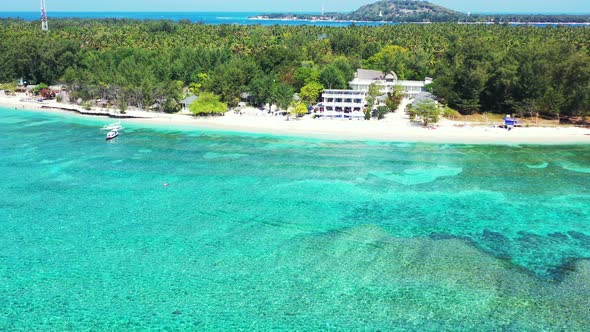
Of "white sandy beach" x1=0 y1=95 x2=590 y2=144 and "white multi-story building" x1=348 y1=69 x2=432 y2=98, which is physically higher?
"white multi-story building" x1=348 y1=69 x2=432 y2=98

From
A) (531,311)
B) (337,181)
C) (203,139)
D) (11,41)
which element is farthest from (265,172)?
(11,41)

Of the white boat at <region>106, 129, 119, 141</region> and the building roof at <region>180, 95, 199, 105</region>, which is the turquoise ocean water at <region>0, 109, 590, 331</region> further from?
the building roof at <region>180, 95, 199, 105</region>

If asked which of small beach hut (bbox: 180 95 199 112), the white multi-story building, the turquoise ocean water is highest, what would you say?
the white multi-story building

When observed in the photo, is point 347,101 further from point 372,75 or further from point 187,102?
point 187,102

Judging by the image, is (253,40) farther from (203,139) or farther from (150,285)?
(150,285)

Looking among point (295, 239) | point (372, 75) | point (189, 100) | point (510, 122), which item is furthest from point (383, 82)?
point (295, 239)

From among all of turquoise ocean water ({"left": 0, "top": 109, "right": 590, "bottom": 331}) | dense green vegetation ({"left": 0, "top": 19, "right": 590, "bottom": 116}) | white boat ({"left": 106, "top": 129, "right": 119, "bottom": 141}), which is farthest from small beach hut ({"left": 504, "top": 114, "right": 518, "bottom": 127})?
white boat ({"left": 106, "top": 129, "right": 119, "bottom": 141})

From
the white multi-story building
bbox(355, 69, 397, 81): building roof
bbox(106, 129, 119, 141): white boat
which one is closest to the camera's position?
bbox(106, 129, 119, 141): white boat

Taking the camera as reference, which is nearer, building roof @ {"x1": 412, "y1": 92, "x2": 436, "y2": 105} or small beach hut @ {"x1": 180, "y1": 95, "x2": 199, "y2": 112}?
building roof @ {"x1": 412, "y1": 92, "x2": 436, "y2": 105}
